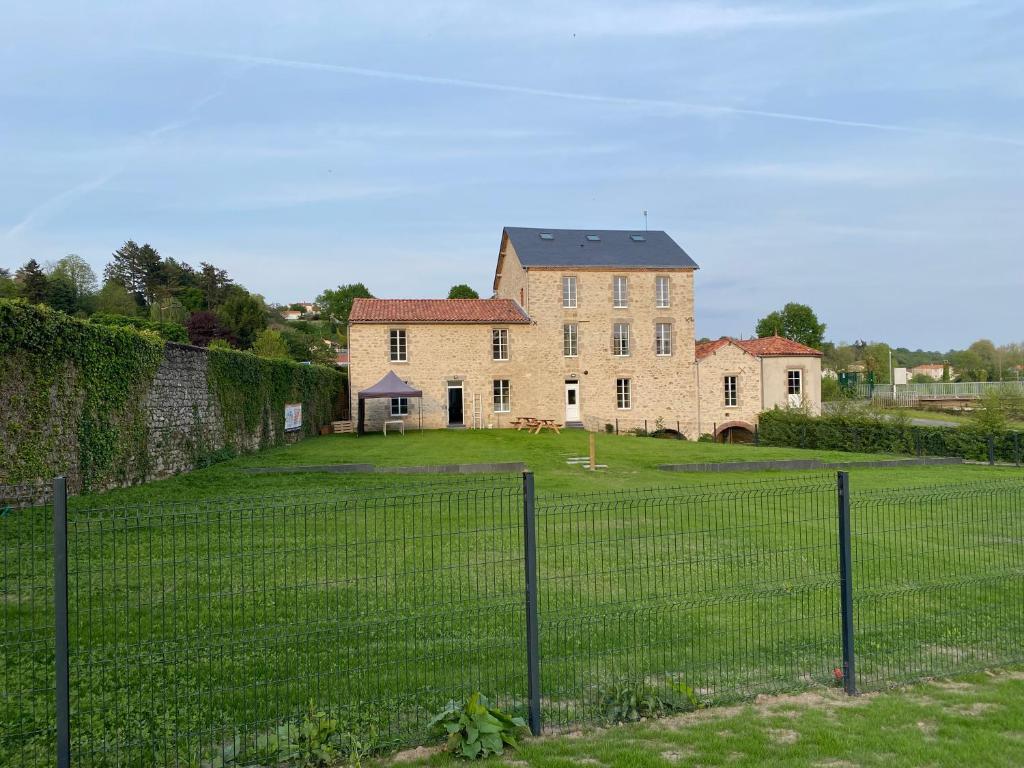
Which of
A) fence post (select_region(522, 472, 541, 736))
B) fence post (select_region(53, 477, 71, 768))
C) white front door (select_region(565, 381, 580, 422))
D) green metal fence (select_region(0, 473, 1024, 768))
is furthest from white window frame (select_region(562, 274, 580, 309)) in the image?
fence post (select_region(53, 477, 71, 768))

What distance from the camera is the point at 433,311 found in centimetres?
3809

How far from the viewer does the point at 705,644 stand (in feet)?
21.1

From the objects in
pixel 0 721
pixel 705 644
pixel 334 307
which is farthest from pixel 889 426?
pixel 334 307

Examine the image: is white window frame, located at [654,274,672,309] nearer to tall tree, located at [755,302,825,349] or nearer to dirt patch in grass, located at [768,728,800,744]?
dirt patch in grass, located at [768,728,800,744]

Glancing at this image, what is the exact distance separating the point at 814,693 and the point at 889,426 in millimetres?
26899

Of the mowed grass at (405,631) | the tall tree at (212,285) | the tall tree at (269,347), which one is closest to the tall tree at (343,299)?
the tall tree at (212,285)

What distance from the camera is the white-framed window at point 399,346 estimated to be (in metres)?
37.2

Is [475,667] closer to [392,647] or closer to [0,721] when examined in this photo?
[392,647]

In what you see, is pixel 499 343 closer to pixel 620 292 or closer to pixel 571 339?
pixel 571 339

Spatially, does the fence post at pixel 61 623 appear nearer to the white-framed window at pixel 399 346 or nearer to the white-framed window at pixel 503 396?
the white-framed window at pixel 399 346

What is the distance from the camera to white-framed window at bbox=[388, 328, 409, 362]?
37219 millimetres

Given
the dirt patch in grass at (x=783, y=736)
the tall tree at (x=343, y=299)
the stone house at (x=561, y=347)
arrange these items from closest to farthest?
the dirt patch in grass at (x=783, y=736)
the stone house at (x=561, y=347)
the tall tree at (x=343, y=299)

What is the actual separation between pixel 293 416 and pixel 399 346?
8830 millimetres

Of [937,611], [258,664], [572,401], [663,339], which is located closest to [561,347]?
[572,401]
